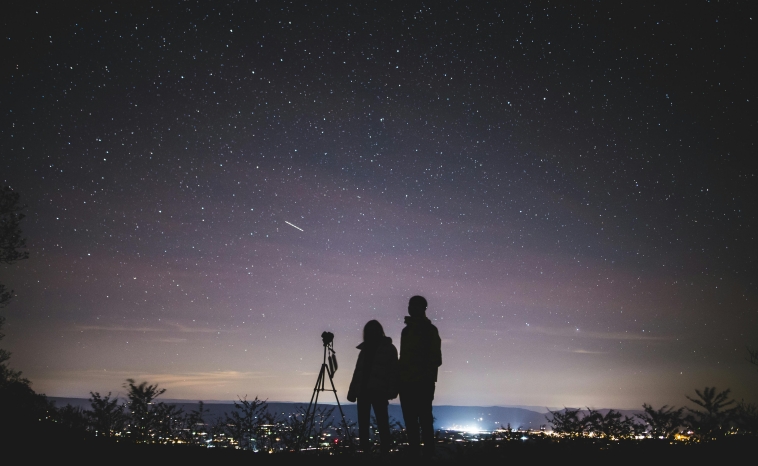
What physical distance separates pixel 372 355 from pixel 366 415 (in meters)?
0.76

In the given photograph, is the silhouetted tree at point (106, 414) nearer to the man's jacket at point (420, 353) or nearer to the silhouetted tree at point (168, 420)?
the silhouetted tree at point (168, 420)

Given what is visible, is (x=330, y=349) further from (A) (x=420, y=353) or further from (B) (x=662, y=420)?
(B) (x=662, y=420)

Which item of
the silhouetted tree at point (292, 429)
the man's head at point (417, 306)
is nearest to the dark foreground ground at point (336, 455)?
the man's head at point (417, 306)

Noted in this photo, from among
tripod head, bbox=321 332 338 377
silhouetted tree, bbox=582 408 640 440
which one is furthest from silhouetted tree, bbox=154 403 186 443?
silhouetted tree, bbox=582 408 640 440

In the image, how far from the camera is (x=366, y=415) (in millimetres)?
5945

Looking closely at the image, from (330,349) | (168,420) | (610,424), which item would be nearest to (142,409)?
(168,420)

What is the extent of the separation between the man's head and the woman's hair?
0.73 metres

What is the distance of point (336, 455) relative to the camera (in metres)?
5.63

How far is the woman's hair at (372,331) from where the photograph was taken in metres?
6.07

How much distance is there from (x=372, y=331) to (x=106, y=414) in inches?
326

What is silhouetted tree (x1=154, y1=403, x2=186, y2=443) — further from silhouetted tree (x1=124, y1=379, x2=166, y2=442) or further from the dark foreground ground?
the dark foreground ground

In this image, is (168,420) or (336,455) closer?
(336,455)

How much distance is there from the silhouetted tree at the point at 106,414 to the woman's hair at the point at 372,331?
7415mm

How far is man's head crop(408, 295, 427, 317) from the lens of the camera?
552 cm
